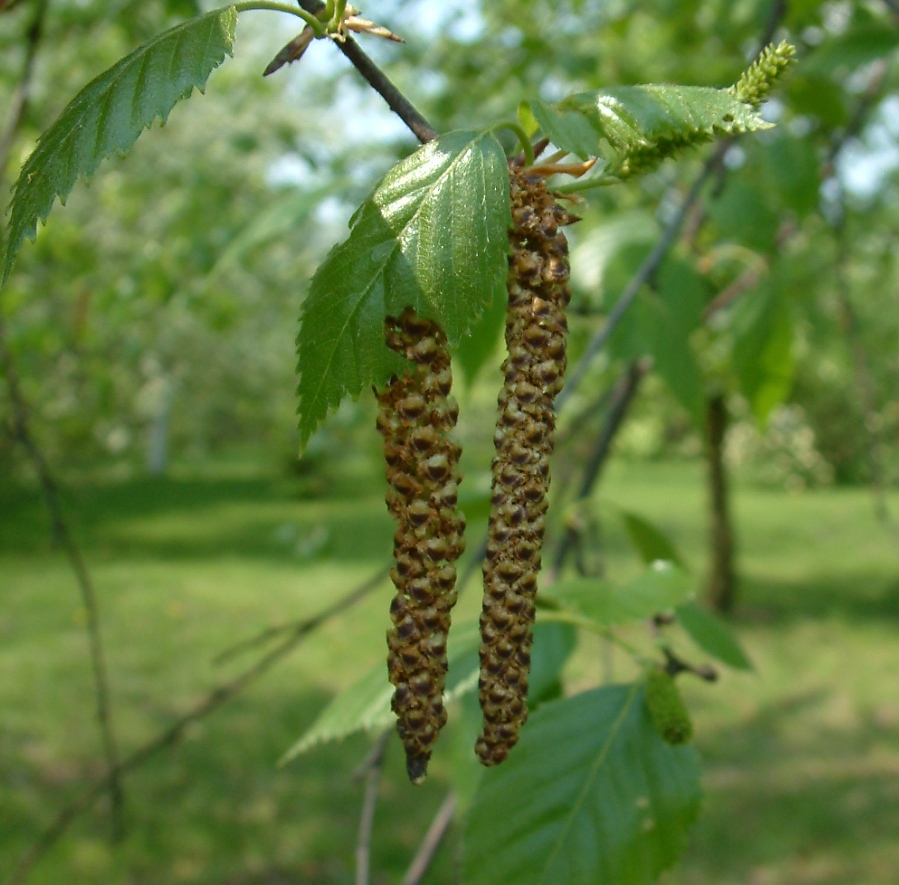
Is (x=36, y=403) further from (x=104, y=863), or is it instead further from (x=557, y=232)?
(x=557, y=232)

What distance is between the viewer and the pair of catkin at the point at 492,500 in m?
0.62

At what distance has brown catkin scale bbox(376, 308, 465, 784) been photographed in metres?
0.62

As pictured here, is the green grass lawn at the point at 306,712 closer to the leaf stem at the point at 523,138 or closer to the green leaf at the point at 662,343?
the green leaf at the point at 662,343

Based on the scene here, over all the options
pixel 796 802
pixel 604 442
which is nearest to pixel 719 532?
pixel 796 802

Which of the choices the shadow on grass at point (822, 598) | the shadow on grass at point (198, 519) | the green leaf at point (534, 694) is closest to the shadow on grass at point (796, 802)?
the shadow on grass at point (822, 598)

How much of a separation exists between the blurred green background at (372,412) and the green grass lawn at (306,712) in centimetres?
3

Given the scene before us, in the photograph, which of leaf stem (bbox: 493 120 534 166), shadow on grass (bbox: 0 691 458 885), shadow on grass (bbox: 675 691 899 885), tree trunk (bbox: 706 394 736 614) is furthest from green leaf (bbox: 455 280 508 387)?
tree trunk (bbox: 706 394 736 614)

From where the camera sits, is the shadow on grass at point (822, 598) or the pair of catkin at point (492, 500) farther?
the shadow on grass at point (822, 598)

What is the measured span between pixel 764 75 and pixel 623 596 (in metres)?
0.67

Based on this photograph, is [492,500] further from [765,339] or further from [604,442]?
[765,339]

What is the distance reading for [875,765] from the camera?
6145 mm

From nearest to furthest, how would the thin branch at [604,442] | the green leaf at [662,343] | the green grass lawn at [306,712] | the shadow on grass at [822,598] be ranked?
the thin branch at [604,442]
the green leaf at [662,343]
the green grass lawn at [306,712]
the shadow on grass at [822,598]

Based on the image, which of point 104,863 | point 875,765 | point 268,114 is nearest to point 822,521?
point 875,765

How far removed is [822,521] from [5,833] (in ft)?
39.3
